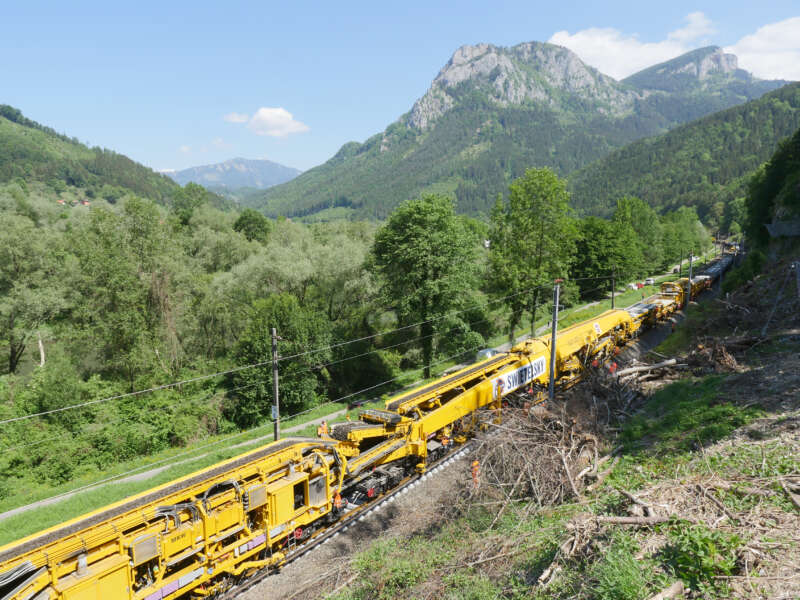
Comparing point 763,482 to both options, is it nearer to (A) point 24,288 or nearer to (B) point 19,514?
(B) point 19,514

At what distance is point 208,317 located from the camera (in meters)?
31.6

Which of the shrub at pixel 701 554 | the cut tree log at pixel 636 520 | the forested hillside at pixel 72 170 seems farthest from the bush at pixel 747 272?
the forested hillside at pixel 72 170

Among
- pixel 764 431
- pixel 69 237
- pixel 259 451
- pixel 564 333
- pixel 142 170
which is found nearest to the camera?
pixel 764 431

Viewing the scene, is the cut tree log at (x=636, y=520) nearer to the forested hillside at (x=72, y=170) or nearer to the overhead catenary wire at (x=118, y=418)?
the overhead catenary wire at (x=118, y=418)

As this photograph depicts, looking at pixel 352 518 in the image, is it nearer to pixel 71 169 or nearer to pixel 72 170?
pixel 72 170

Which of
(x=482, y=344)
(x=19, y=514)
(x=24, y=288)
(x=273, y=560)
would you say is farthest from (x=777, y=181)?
(x=24, y=288)

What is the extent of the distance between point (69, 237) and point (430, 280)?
88.2ft

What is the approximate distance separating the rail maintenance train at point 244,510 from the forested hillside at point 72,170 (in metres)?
138

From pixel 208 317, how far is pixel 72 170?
550 ft

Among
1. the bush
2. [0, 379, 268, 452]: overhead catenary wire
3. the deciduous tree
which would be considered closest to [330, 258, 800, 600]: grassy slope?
the deciduous tree

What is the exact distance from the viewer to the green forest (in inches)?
873

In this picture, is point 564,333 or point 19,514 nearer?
point 19,514

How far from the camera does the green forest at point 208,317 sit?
22.2 metres

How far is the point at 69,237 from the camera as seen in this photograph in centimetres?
3136
